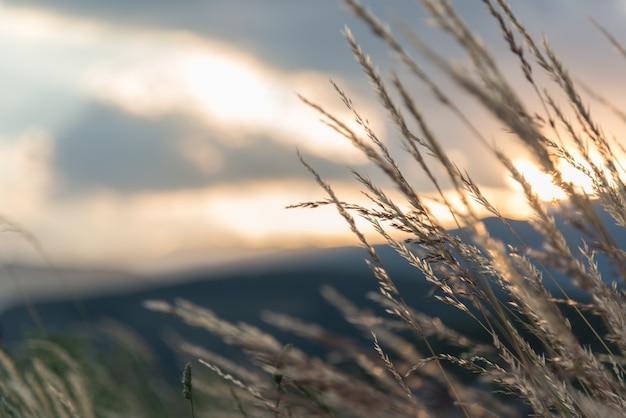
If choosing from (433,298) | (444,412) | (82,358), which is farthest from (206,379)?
(444,412)

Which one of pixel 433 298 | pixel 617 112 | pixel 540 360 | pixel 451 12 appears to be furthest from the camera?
pixel 617 112

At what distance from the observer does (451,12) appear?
1.56 meters

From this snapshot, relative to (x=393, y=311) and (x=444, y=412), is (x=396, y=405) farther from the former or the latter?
(x=393, y=311)

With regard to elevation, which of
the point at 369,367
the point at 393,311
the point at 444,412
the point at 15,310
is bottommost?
the point at 444,412

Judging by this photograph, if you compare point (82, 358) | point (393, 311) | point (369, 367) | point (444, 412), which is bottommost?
point (444, 412)

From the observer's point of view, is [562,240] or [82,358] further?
[82,358]

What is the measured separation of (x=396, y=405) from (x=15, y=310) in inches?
1468

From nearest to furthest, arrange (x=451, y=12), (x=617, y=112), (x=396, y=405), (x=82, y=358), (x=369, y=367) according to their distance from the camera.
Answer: (x=396, y=405) → (x=451, y=12) → (x=369, y=367) → (x=617, y=112) → (x=82, y=358)

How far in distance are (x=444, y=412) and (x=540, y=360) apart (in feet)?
1.14

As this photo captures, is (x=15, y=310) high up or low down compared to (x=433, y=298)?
up

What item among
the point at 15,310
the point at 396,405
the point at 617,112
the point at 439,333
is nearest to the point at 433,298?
the point at 439,333

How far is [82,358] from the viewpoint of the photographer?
5902mm

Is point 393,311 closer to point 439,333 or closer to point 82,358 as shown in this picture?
point 439,333

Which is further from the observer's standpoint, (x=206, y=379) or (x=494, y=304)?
(x=206, y=379)
